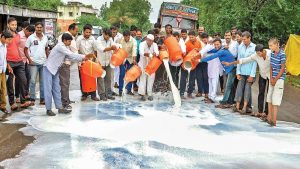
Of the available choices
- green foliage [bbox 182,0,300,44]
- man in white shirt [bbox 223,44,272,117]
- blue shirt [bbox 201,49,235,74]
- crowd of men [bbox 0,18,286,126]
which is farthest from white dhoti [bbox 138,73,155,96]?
green foliage [bbox 182,0,300,44]

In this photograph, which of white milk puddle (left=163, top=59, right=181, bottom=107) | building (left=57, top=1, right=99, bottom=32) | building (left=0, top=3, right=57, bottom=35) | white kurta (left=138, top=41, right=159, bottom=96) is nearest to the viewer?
white milk puddle (left=163, top=59, right=181, bottom=107)

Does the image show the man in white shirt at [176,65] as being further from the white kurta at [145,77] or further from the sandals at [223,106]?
the sandals at [223,106]

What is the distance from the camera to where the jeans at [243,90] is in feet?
26.5

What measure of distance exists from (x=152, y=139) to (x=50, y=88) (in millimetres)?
2402

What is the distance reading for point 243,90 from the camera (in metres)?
8.23

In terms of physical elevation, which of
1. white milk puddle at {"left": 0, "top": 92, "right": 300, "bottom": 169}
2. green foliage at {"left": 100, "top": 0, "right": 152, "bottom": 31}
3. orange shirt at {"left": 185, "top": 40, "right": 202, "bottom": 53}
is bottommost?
white milk puddle at {"left": 0, "top": 92, "right": 300, "bottom": 169}

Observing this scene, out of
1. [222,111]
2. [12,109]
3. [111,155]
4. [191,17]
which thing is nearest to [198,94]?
[222,111]

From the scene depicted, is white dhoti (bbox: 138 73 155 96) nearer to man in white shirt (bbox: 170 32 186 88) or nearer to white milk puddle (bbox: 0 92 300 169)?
man in white shirt (bbox: 170 32 186 88)

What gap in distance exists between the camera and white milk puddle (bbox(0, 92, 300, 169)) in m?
4.87

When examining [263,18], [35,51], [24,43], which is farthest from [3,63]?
[263,18]

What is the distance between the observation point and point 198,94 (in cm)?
1007

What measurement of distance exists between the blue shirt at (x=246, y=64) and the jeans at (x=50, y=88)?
3.58 metres

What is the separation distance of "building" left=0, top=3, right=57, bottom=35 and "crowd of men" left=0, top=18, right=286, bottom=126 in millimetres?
9595

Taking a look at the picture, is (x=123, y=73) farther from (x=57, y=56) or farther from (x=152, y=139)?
(x=152, y=139)
